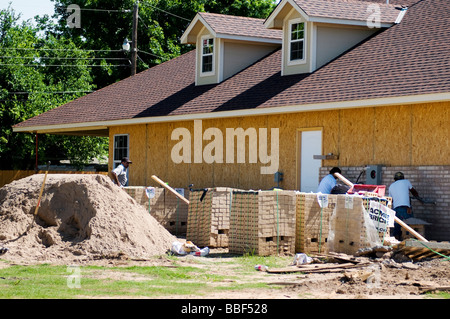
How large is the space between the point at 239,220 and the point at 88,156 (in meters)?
25.9

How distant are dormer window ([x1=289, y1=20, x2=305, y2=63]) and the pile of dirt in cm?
809

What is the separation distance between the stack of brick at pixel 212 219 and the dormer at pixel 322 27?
20.6 ft

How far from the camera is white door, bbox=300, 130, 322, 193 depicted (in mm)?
20266

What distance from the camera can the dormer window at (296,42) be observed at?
73.4ft

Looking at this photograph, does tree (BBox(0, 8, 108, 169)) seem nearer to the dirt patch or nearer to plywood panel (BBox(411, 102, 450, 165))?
the dirt patch

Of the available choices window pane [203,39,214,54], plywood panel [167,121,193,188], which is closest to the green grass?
plywood panel [167,121,193,188]

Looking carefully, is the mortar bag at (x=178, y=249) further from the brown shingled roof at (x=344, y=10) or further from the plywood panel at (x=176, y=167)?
the plywood panel at (x=176, y=167)

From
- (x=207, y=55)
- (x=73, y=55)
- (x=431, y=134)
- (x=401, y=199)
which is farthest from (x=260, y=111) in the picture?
(x=73, y=55)

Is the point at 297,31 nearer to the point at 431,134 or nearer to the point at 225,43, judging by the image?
the point at 225,43

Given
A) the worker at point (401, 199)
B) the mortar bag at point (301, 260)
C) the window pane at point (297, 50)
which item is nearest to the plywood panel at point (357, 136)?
the worker at point (401, 199)

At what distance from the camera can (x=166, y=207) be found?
20.1 meters

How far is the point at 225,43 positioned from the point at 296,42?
12.9 feet

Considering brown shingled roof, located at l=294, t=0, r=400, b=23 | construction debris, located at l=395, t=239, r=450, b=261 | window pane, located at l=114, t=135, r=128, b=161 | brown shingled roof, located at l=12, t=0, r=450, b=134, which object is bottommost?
construction debris, located at l=395, t=239, r=450, b=261

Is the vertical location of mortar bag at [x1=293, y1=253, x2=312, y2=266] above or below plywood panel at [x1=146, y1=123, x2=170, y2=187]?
below
